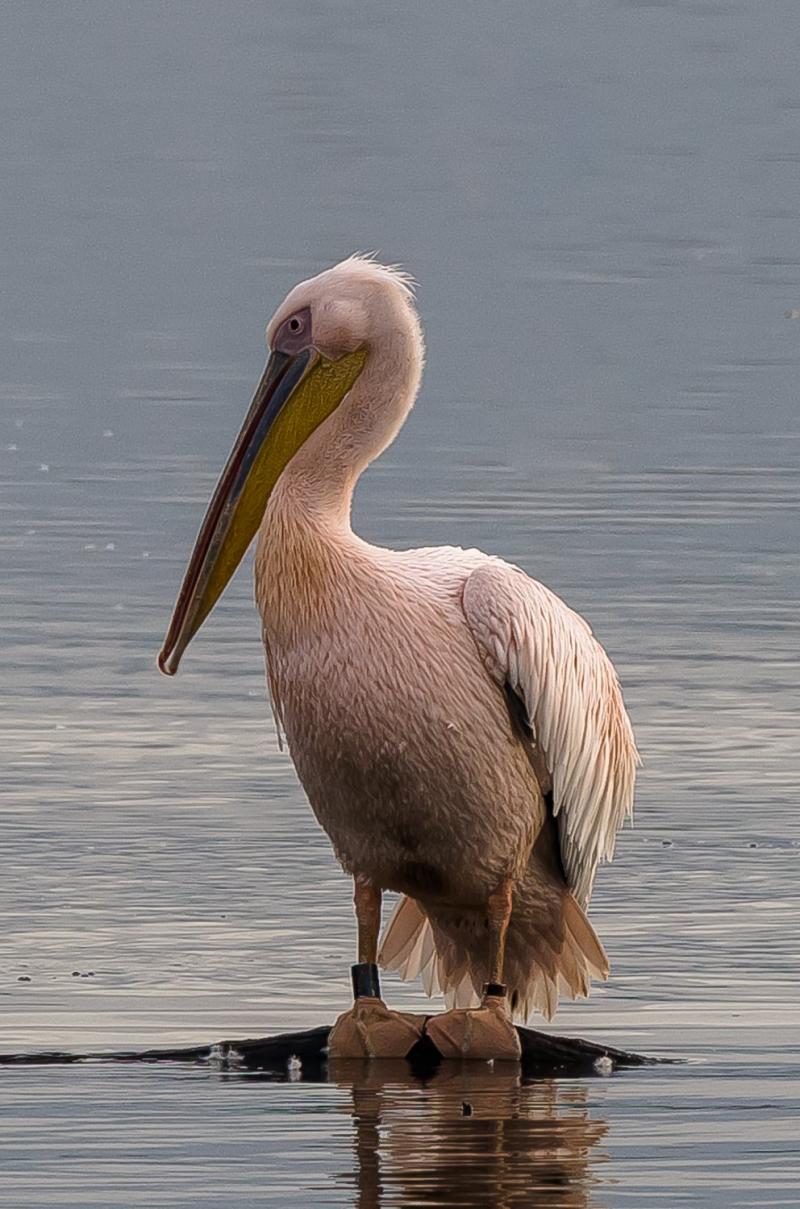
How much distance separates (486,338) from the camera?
21656 millimetres

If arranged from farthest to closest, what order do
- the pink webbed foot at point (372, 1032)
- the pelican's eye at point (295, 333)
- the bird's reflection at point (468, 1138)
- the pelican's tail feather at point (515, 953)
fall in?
the pelican's eye at point (295, 333) < the pelican's tail feather at point (515, 953) < the pink webbed foot at point (372, 1032) < the bird's reflection at point (468, 1138)

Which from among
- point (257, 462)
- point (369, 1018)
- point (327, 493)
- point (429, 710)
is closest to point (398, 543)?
point (257, 462)

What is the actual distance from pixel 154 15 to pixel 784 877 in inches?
1781

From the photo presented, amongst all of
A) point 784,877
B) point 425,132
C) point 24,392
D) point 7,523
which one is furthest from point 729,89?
point 784,877

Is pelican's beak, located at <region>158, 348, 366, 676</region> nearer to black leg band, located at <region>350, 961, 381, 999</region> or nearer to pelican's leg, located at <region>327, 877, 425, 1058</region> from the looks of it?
pelican's leg, located at <region>327, 877, 425, 1058</region>

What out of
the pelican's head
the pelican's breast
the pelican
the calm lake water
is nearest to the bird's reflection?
the calm lake water

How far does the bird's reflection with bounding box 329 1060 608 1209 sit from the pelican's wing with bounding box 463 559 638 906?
0.70 meters

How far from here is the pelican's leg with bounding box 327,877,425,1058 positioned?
726cm

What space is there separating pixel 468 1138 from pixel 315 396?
2.02 meters

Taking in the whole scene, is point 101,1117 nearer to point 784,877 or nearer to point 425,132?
point 784,877

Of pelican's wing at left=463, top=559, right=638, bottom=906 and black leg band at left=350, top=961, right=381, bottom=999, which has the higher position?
pelican's wing at left=463, top=559, right=638, bottom=906

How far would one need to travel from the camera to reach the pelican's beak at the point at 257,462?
7930 millimetres

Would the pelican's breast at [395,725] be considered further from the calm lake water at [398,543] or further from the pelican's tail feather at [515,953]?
the calm lake water at [398,543]

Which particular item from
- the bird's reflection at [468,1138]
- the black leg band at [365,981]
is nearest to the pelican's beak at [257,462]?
the black leg band at [365,981]
